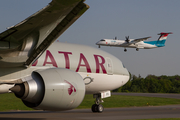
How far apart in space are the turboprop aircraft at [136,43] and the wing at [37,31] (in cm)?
5641

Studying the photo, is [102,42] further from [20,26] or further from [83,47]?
[20,26]

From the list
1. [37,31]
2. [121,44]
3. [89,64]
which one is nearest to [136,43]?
[121,44]

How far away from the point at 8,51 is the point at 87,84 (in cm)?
630

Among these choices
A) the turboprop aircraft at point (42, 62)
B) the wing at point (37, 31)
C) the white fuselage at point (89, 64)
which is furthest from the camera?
the white fuselage at point (89, 64)

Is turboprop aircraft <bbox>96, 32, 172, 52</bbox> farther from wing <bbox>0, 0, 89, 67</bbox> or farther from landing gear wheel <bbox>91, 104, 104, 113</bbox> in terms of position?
wing <bbox>0, 0, 89, 67</bbox>

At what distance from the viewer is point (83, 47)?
13.8 metres

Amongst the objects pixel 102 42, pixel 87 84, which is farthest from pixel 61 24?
pixel 102 42

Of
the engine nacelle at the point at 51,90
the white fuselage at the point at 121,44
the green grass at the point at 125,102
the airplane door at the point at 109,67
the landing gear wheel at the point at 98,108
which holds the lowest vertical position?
the green grass at the point at 125,102

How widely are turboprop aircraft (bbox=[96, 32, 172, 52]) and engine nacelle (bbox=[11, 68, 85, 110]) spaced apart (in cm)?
5555

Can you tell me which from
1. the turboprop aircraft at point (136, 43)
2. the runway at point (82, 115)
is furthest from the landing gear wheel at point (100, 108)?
the turboprop aircraft at point (136, 43)

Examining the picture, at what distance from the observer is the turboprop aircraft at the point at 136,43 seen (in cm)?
6450

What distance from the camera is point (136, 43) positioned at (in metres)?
71.1

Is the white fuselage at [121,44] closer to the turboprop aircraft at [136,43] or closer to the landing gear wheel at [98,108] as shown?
the turboprop aircraft at [136,43]

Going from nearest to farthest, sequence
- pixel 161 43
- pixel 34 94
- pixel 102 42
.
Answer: pixel 34 94
pixel 102 42
pixel 161 43
